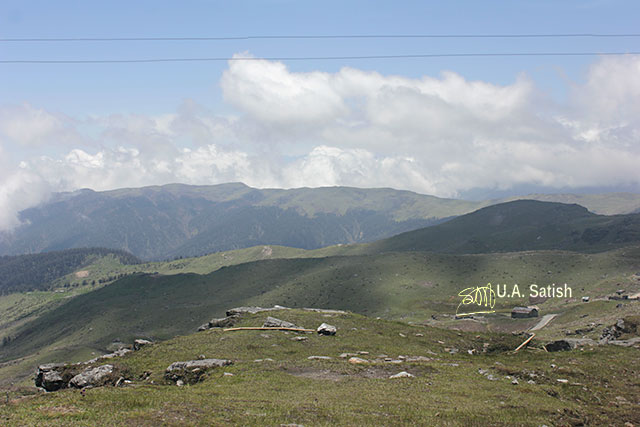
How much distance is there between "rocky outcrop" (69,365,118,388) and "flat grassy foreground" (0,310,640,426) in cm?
208

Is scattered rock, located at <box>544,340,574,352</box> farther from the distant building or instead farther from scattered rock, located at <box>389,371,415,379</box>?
the distant building

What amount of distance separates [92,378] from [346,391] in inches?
660

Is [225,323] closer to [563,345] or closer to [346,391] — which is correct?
[346,391]

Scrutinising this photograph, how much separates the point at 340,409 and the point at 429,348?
2609 centimetres

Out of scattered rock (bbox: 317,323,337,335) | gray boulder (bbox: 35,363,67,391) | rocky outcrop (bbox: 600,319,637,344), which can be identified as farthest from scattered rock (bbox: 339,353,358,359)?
rocky outcrop (bbox: 600,319,637,344)

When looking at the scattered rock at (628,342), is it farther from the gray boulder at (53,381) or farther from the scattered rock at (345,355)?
the gray boulder at (53,381)

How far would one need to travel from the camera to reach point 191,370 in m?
31.2

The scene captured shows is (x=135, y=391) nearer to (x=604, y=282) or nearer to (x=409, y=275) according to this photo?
(x=604, y=282)

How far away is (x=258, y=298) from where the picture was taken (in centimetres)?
19988

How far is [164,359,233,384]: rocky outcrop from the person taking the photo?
98.4 feet

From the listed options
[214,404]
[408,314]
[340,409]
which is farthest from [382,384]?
[408,314]

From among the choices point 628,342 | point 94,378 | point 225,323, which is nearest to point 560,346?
point 628,342
